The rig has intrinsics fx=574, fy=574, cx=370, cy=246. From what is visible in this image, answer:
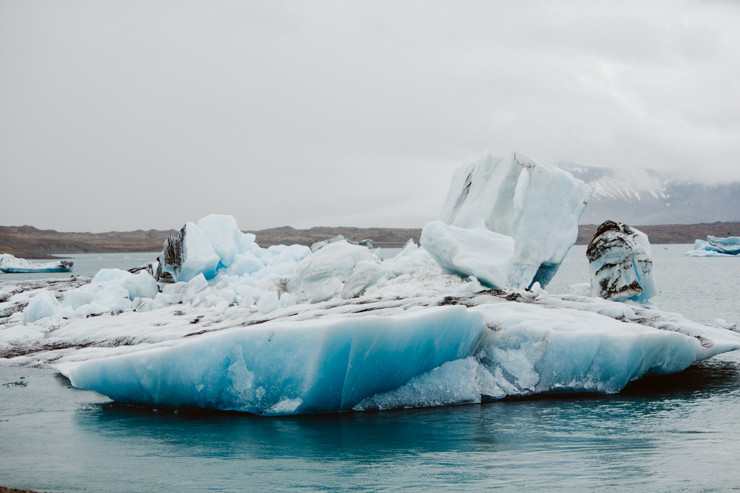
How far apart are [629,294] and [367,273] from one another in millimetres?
5582

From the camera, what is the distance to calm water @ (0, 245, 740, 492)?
458 centimetres

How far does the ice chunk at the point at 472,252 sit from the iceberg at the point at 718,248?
51.9m

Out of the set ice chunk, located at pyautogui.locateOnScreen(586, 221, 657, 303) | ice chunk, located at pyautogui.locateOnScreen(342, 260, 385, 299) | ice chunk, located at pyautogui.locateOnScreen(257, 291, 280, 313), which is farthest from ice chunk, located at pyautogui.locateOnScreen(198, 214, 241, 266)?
ice chunk, located at pyautogui.locateOnScreen(586, 221, 657, 303)

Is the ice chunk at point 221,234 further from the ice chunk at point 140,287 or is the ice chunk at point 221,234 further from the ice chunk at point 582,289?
the ice chunk at point 582,289

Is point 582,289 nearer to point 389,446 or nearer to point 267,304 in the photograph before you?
point 267,304

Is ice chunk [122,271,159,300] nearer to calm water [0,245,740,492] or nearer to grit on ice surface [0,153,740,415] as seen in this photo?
grit on ice surface [0,153,740,415]

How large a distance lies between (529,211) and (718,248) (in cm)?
5142

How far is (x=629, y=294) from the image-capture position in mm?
12156

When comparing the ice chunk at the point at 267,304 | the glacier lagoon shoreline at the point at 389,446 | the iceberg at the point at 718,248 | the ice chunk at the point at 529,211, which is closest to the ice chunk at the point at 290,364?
the glacier lagoon shoreline at the point at 389,446

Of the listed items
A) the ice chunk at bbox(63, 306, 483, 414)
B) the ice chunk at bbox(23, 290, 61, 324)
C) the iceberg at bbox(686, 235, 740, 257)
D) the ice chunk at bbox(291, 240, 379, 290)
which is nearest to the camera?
the ice chunk at bbox(63, 306, 483, 414)

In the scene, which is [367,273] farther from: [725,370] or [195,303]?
[725,370]

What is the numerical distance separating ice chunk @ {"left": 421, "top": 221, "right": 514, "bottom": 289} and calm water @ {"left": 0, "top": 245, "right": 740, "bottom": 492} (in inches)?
150

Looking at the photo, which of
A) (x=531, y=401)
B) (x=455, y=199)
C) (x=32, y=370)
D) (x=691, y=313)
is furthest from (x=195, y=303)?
(x=691, y=313)

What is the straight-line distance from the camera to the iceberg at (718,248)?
5469 cm
